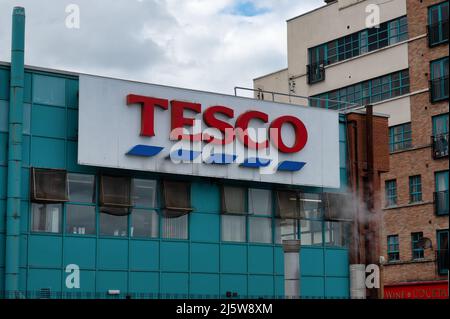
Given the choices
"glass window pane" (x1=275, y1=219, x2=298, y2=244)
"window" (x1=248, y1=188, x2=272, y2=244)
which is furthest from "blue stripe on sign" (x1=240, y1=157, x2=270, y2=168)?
"glass window pane" (x1=275, y1=219, x2=298, y2=244)

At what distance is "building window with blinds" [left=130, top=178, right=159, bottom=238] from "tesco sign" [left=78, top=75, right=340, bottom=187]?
105 centimetres

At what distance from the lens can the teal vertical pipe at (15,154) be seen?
34.2 metres

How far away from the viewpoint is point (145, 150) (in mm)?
37406

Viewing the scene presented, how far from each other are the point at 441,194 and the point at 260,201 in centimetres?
2251

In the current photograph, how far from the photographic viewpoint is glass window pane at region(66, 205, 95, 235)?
119 ft

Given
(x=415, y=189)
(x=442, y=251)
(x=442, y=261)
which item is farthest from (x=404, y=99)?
(x=442, y=261)

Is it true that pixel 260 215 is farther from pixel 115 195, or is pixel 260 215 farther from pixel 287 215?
pixel 115 195

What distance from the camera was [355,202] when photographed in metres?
43.7

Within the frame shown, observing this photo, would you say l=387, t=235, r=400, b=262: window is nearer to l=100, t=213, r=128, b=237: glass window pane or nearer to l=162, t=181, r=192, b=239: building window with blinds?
l=162, t=181, r=192, b=239: building window with blinds

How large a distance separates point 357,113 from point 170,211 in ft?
36.6

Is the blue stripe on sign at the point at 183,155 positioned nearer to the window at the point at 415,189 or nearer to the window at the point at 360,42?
the window at the point at 415,189

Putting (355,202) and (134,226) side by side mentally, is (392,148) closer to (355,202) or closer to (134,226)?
(355,202)

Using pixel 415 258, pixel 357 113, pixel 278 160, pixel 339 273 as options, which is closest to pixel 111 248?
pixel 278 160

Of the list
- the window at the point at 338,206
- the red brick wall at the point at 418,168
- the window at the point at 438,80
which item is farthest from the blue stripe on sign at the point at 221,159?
the window at the point at 438,80
